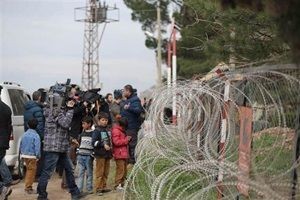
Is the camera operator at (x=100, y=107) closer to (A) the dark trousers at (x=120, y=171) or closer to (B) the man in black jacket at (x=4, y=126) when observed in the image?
(A) the dark trousers at (x=120, y=171)

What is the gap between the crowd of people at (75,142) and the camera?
8.55 m

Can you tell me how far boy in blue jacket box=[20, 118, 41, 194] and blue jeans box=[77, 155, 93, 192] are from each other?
2.66ft

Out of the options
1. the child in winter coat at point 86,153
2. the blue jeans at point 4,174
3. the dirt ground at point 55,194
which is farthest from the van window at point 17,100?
the child in winter coat at point 86,153

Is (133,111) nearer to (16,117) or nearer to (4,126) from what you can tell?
(16,117)

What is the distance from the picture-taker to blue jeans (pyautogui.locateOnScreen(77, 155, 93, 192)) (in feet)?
30.6

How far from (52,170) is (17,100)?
3453 mm

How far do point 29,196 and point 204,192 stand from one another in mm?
5365

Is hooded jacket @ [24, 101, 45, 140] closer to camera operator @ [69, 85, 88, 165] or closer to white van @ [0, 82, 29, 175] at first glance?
white van @ [0, 82, 29, 175]

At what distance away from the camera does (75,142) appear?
10.5 meters

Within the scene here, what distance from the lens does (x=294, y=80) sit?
3914mm

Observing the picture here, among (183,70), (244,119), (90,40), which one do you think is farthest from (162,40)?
(244,119)

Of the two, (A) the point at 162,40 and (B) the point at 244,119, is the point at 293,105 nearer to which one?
(B) the point at 244,119

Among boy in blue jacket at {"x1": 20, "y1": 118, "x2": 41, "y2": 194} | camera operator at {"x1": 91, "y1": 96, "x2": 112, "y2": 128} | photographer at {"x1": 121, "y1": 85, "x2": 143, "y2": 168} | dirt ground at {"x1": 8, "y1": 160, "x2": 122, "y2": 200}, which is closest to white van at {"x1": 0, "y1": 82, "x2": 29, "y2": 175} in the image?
dirt ground at {"x1": 8, "y1": 160, "x2": 122, "y2": 200}

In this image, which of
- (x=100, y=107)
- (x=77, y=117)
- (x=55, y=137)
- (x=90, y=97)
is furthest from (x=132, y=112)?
(x=55, y=137)
